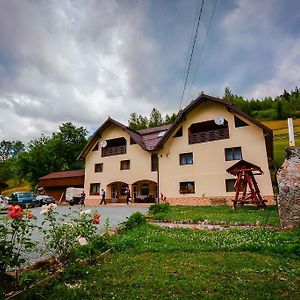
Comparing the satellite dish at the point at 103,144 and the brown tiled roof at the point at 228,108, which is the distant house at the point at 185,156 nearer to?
the brown tiled roof at the point at 228,108

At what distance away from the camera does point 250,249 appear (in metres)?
6.00

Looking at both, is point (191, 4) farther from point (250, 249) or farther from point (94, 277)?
point (94, 277)

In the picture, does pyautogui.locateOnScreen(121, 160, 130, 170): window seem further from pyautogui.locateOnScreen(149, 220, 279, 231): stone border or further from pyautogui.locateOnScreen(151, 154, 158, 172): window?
pyautogui.locateOnScreen(149, 220, 279, 231): stone border

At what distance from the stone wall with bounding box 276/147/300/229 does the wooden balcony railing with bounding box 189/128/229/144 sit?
14171 mm

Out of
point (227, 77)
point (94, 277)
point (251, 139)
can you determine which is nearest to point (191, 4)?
point (227, 77)

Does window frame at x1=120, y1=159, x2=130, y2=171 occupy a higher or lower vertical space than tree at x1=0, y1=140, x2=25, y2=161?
lower

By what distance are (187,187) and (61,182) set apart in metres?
19.4

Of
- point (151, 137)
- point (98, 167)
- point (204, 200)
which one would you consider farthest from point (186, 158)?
point (98, 167)

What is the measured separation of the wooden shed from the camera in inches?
1341

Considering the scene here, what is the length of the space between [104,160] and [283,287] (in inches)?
1091

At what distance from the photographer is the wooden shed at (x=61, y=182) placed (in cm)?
3406

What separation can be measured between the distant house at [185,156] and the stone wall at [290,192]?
1239 centimetres

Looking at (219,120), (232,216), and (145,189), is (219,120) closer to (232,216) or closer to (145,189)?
(145,189)

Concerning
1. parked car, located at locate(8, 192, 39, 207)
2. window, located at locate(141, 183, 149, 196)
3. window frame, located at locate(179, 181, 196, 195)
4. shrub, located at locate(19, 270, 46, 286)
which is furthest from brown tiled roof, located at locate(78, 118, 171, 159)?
shrub, located at locate(19, 270, 46, 286)
